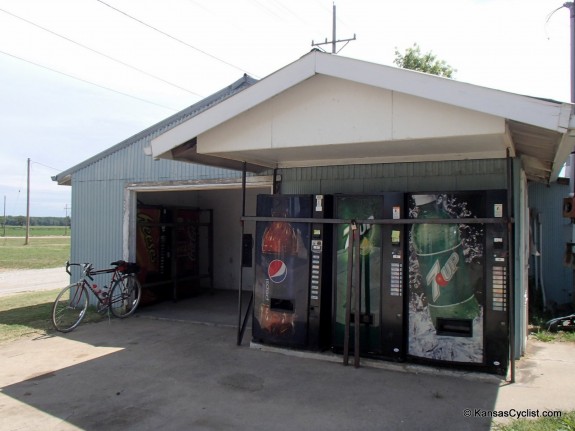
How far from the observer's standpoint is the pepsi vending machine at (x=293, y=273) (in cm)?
571

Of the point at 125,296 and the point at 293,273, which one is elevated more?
the point at 293,273

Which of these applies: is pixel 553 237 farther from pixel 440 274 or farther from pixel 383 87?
pixel 383 87

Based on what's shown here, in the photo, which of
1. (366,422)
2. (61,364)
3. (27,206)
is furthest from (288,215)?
(27,206)

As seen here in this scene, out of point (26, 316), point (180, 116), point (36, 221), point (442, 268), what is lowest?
point (26, 316)

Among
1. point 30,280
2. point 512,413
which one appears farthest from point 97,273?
point 30,280

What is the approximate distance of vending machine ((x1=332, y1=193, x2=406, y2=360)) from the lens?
5.29m

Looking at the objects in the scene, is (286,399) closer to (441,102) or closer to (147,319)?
(441,102)

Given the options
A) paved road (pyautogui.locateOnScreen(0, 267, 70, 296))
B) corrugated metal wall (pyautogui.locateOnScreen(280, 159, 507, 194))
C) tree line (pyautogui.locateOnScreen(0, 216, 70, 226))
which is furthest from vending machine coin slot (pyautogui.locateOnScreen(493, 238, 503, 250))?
tree line (pyautogui.locateOnScreen(0, 216, 70, 226))

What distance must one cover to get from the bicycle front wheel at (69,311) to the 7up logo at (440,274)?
5573 mm

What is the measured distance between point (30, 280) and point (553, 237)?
1531 cm

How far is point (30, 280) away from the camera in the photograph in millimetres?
15320

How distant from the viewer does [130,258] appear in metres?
8.93

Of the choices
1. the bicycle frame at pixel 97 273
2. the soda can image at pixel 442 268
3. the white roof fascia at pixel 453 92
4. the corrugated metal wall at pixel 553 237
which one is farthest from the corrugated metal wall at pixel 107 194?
the corrugated metal wall at pixel 553 237

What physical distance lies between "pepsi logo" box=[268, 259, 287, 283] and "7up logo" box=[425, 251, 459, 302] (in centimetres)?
175
